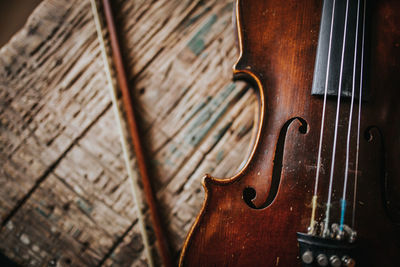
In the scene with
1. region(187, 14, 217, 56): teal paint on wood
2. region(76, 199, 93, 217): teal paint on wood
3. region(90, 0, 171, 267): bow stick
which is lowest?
region(76, 199, 93, 217): teal paint on wood

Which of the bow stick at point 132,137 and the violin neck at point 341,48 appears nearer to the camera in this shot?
the violin neck at point 341,48

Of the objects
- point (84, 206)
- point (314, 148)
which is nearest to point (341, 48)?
point (314, 148)

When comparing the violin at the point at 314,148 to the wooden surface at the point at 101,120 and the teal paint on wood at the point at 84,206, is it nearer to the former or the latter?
the wooden surface at the point at 101,120

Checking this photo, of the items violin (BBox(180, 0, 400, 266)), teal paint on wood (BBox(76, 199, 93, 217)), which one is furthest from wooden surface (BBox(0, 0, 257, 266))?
violin (BBox(180, 0, 400, 266))

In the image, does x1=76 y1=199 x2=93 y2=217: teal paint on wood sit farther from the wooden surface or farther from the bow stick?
the bow stick

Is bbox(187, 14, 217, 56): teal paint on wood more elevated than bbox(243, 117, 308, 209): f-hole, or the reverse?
bbox(187, 14, 217, 56): teal paint on wood

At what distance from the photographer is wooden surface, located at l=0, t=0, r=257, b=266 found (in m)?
0.79

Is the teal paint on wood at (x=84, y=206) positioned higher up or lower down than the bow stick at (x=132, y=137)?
lower down

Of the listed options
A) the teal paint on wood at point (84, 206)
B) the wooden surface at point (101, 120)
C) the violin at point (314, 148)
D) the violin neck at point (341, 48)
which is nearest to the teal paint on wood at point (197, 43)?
the wooden surface at point (101, 120)

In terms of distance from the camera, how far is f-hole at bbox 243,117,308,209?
51 centimetres

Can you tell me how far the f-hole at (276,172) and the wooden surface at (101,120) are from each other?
0.86 feet

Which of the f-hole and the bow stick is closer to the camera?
the f-hole

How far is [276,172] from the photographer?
52cm

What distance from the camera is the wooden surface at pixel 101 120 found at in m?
0.79
